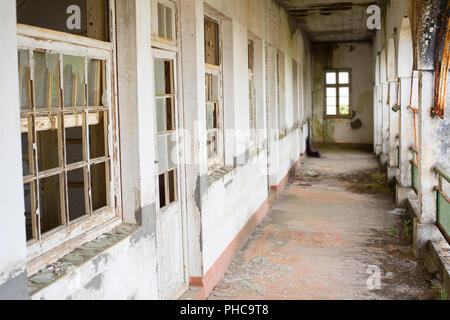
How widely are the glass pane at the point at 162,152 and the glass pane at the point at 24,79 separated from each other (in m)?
1.70

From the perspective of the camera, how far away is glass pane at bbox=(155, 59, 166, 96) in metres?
4.46

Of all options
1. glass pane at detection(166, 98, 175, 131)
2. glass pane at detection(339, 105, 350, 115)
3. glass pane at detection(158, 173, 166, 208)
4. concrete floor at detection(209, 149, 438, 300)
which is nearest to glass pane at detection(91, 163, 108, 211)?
glass pane at detection(158, 173, 166, 208)

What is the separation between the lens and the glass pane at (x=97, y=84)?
3.48 metres

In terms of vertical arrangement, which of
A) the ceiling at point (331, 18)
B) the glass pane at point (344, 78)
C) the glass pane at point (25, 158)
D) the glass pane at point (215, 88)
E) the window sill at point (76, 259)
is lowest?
the window sill at point (76, 259)

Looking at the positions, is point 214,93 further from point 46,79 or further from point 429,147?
point 46,79

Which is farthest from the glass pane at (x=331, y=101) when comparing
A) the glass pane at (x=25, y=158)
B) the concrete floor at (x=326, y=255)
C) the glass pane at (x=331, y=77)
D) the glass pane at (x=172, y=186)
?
the glass pane at (x=172, y=186)

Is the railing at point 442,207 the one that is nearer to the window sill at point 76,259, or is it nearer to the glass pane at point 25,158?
the window sill at point 76,259

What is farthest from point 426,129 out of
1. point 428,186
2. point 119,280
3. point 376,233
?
point 119,280

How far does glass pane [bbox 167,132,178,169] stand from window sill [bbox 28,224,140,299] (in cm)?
113

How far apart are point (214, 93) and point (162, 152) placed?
1.98m

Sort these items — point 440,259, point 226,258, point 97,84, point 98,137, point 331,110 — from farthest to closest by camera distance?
1. point 331,110
2. point 226,258
3. point 440,259
4. point 98,137
5. point 97,84

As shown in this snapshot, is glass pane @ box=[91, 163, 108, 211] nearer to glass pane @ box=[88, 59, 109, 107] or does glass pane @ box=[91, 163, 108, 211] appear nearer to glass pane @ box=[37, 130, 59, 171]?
glass pane @ box=[88, 59, 109, 107]

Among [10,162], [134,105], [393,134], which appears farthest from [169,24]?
[393,134]

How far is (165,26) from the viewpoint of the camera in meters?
4.58
